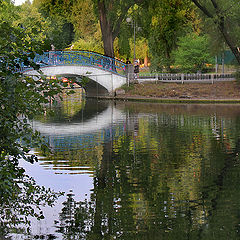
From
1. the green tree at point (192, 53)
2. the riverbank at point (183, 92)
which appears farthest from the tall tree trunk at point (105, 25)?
the green tree at point (192, 53)

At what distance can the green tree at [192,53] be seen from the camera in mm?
45312

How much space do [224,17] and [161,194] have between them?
83.2 ft

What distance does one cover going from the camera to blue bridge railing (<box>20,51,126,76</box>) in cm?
4091

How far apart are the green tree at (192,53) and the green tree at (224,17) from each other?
7.73 m

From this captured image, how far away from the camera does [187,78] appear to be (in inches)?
1710

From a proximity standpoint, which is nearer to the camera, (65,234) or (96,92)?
(65,234)

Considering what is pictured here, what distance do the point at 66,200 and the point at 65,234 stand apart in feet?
6.96

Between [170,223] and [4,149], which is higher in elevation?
[4,149]

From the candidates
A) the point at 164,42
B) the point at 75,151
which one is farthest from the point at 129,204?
the point at 164,42

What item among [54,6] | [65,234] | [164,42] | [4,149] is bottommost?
[65,234]

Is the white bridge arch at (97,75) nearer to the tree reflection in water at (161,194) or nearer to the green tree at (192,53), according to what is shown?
the green tree at (192,53)

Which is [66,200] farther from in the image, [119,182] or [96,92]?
[96,92]

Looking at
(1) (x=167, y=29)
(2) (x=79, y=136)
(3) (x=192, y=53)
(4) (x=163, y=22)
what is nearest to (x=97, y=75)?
(3) (x=192, y=53)

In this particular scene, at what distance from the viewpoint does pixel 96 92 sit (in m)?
46.4
